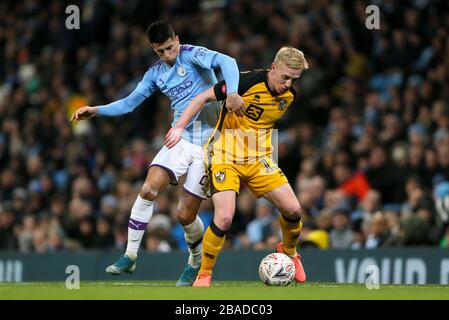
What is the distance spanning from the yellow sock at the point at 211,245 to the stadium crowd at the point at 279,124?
4462 mm

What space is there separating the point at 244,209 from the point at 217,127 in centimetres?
619

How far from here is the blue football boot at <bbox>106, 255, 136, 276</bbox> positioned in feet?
35.9

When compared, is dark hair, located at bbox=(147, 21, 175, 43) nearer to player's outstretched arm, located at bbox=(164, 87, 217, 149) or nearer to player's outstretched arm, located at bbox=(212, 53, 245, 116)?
player's outstretched arm, located at bbox=(212, 53, 245, 116)

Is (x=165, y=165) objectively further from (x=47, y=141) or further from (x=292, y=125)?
(x=47, y=141)

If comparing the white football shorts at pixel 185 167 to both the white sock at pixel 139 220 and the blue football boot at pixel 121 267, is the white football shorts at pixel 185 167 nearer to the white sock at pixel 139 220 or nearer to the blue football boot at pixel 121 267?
the white sock at pixel 139 220

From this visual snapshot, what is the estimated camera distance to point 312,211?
16.2 metres

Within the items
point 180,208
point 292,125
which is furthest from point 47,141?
point 180,208

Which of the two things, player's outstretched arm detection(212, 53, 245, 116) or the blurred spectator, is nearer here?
player's outstretched arm detection(212, 53, 245, 116)

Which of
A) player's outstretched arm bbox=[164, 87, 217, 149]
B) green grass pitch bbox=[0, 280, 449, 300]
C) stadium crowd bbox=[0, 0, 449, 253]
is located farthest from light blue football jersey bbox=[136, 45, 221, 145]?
stadium crowd bbox=[0, 0, 449, 253]

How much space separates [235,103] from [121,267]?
6.34 feet

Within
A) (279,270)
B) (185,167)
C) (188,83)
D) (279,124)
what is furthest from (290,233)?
(279,124)

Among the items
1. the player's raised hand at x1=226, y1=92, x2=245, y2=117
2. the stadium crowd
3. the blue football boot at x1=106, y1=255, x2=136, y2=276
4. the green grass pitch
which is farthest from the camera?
the stadium crowd

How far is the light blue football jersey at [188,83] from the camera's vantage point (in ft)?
37.3

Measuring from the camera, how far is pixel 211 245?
10594 millimetres
